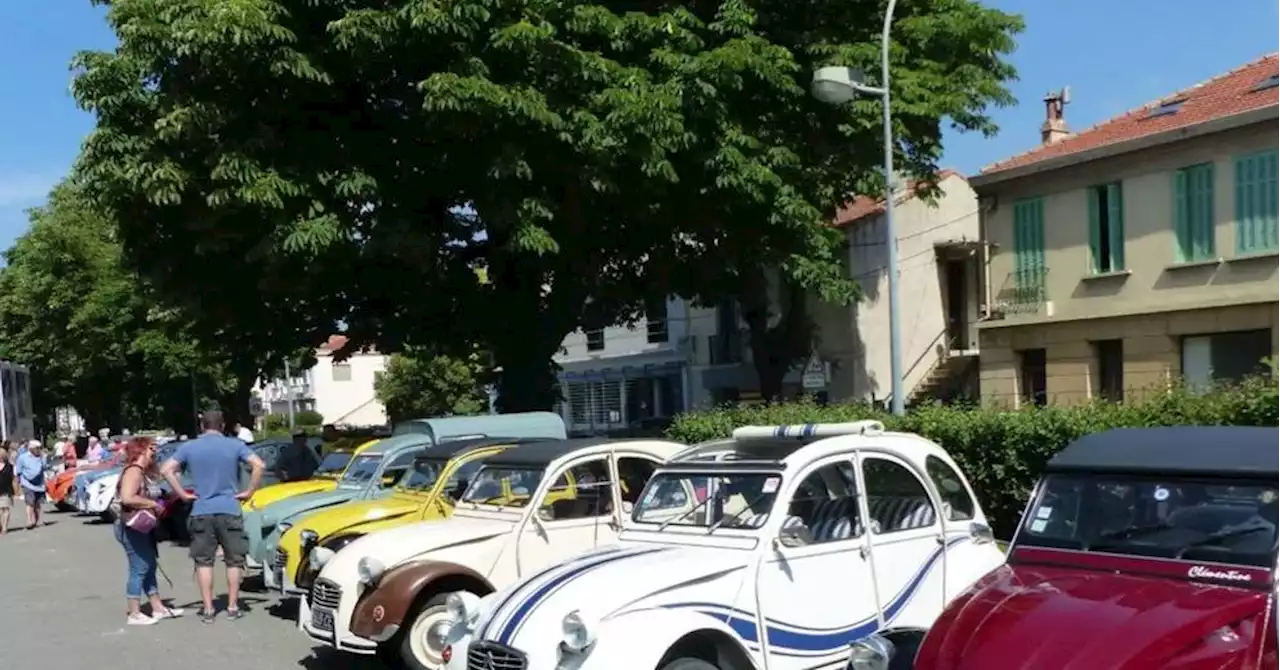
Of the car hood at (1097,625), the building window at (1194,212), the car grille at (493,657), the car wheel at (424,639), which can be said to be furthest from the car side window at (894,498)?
the building window at (1194,212)

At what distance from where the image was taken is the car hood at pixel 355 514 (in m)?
10.3

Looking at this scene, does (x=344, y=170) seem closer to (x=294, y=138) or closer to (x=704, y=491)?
(x=294, y=138)

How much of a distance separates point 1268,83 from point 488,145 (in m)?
13.8

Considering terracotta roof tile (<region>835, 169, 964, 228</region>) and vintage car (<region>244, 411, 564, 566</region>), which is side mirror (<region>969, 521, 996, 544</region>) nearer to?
vintage car (<region>244, 411, 564, 566</region>)

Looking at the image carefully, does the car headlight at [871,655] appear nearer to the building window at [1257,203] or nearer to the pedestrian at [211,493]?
the pedestrian at [211,493]

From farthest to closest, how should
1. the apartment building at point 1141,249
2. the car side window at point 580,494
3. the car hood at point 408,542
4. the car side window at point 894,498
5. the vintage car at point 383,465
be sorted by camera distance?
1. the apartment building at point 1141,249
2. the vintage car at point 383,465
3. the car side window at point 580,494
4. the car hood at point 408,542
5. the car side window at point 894,498

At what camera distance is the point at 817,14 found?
19.4m

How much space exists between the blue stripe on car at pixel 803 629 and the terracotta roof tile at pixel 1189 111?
49.8ft

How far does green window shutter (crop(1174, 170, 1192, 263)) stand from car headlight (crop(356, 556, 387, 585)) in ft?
54.8

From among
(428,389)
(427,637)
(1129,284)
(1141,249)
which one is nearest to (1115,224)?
(1141,249)

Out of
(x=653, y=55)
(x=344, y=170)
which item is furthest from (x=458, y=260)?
(x=653, y=55)

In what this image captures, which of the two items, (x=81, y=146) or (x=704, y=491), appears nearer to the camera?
(x=704, y=491)

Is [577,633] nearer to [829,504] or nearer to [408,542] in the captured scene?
[829,504]

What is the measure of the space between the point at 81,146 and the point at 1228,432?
52.6ft
